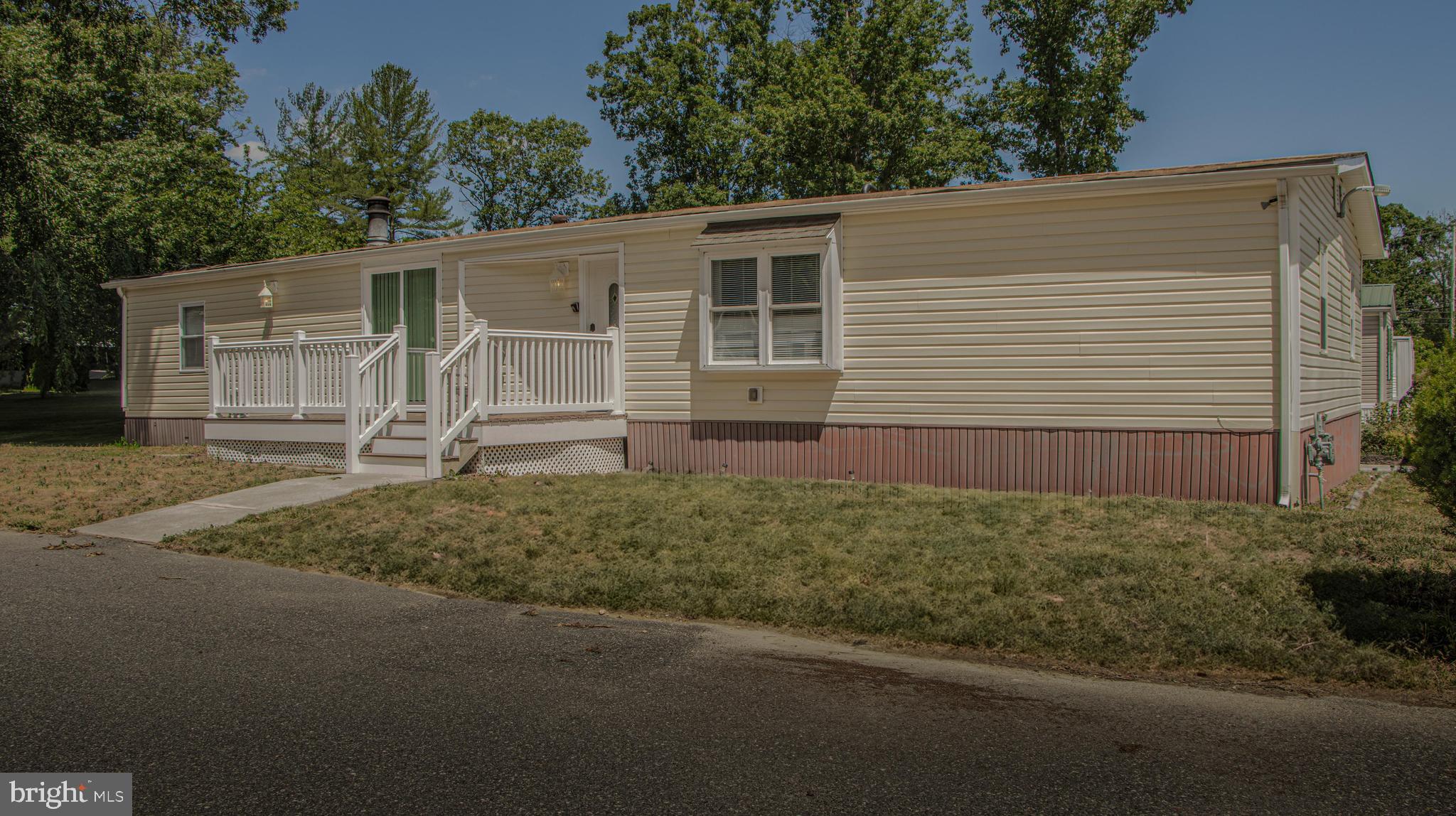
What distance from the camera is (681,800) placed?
302 cm

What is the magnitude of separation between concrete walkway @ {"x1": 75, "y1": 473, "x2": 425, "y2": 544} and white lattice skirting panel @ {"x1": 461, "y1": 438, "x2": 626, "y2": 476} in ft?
2.55

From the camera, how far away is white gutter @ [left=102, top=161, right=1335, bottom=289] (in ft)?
29.0

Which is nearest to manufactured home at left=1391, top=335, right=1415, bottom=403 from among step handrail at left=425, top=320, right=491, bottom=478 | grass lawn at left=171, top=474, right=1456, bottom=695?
grass lawn at left=171, top=474, right=1456, bottom=695

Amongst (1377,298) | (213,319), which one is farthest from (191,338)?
(1377,298)

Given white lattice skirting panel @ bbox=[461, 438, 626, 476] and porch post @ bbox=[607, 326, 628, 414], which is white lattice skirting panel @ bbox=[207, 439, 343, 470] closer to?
white lattice skirting panel @ bbox=[461, 438, 626, 476]

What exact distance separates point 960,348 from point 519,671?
695 cm

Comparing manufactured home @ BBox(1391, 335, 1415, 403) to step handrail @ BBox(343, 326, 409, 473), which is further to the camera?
manufactured home @ BBox(1391, 335, 1415, 403)

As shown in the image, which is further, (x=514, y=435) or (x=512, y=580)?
(x=514, y=435)

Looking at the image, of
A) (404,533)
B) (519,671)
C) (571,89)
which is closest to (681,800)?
(519,671)

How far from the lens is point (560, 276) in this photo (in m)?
12.5

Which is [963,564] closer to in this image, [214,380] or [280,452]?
[280,452]

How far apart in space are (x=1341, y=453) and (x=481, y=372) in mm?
9971

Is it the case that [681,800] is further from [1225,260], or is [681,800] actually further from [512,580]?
[1225,260]

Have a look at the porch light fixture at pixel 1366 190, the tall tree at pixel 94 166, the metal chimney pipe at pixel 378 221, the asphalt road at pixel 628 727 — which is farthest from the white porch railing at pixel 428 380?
the porch light fixture at pixel 1366 190
